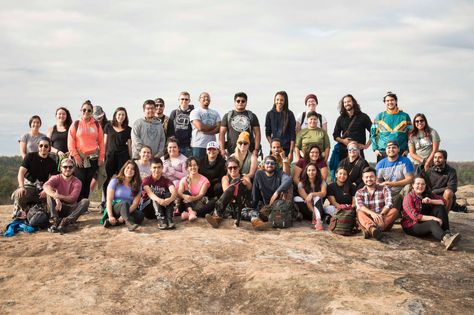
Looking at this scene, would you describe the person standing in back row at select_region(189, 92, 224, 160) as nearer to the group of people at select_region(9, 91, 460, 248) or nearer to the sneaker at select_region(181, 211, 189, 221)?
the group of people at select_region(9, 91, 460, 248)

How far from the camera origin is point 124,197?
338 inches

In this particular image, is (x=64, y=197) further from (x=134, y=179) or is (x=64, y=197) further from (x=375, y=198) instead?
(x=375, y=198)

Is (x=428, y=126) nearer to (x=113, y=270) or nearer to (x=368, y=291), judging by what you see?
(x=368, y=291)

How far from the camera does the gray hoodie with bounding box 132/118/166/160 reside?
9.56 metres

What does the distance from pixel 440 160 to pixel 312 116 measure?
2697mm

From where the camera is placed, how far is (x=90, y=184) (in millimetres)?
9414

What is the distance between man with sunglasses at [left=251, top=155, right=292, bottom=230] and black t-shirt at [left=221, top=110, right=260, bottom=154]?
1072 mm

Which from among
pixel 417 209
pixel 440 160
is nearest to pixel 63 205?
pixel 417 209

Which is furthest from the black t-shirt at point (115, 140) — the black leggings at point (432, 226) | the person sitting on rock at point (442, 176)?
A: the person sitting on rock at point (442, 176)

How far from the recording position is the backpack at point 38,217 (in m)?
8.46

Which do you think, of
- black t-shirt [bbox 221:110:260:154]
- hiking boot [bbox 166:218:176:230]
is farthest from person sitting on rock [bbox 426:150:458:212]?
hiking boot [bbox 166:218:176:230]

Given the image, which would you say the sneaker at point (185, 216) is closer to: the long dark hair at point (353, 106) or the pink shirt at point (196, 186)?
the pink shirt at point (196, 186)

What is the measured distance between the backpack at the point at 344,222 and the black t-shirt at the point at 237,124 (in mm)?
2508

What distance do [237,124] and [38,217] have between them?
4.21 m
